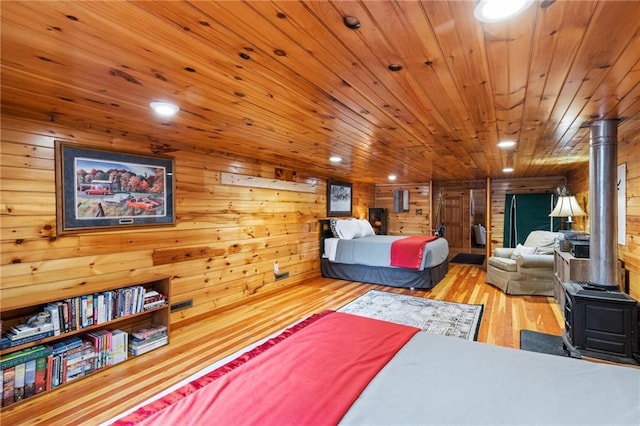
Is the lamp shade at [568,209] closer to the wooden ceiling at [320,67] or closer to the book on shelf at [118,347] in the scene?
the wooden ceiling at [320,67]

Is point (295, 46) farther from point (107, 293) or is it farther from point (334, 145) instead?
point (107, 293)

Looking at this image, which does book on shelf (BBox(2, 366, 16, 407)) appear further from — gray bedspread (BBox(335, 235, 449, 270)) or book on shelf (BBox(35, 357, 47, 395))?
gray bedspread (BBox(335, 235, 449, 270))

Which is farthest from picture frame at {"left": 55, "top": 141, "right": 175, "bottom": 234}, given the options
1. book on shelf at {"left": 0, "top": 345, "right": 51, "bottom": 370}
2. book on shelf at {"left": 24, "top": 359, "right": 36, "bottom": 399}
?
book on shelf at {"left": 24, "top": 359, "right": 36, "bottom": 399}

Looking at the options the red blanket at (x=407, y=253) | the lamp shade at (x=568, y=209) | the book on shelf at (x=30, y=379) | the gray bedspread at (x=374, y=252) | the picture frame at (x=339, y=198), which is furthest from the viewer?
the picture frame at (x=339, y=198)

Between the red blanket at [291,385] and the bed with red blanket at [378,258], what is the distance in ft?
11.7

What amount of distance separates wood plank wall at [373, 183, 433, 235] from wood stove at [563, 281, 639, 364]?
5266 millimetres

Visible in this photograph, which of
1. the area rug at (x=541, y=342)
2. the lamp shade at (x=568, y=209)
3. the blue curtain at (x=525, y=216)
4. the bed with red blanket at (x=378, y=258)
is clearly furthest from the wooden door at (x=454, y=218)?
the area rug at (x=541, y=342)

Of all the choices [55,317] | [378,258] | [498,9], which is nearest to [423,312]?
[378,258]

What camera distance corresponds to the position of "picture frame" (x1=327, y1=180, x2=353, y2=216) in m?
6.44

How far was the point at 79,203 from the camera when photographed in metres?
2.74

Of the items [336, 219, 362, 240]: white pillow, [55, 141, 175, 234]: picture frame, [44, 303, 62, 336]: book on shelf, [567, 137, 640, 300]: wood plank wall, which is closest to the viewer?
[44, 303, 62, 336]: book on shelf

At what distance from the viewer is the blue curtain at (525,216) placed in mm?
6812

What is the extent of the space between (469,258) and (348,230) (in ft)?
12.9

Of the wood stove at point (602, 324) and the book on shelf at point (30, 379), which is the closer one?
the book on shelf at point (30, 379)
